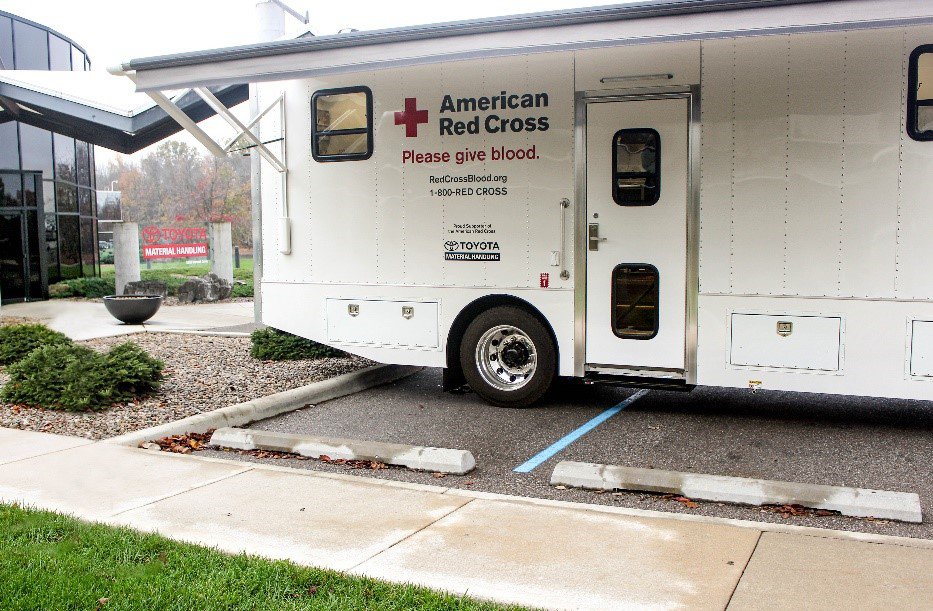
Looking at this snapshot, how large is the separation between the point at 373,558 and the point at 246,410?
381 cm

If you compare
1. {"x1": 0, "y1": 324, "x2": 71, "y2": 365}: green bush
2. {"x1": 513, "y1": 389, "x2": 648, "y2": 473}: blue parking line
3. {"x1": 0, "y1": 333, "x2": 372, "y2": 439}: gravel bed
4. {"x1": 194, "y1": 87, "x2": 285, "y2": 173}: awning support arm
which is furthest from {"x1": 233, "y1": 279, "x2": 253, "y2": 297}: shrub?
{"x1": 513, "y1": 389, "x2": 648, "y2": 473}: blue parking line

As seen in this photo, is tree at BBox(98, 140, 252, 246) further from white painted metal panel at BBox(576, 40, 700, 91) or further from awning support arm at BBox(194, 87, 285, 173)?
white painted metal panel at BBox(576, 40, 700, 91)

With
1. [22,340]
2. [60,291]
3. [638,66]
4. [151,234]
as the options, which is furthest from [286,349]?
[151,234]

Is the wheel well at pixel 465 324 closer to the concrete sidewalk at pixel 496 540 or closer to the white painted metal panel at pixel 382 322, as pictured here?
the white painted metal panel at pixel 382 322

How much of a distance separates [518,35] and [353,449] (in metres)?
3.41

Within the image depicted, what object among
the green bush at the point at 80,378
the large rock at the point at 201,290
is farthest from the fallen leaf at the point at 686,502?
the large rock at the point at 201,290

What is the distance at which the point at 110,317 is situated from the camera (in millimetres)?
16938

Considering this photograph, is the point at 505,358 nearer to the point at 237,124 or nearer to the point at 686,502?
the point at 686,502

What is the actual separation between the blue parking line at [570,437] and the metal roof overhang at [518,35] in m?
3.08

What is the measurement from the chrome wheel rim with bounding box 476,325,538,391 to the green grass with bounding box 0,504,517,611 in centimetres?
409

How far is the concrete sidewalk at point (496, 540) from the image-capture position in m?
4.07

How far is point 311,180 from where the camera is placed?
893 centimetres

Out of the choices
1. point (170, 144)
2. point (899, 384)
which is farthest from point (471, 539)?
point (170, 144)

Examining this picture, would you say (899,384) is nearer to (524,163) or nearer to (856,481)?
(856,481)
